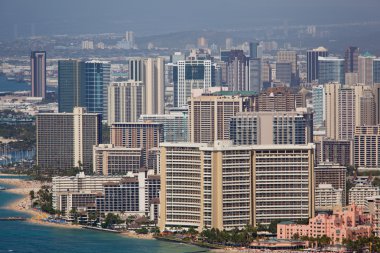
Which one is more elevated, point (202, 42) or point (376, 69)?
point (202, 42)

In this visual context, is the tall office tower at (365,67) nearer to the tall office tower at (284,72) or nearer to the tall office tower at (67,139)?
the tall office tower at (284,72)

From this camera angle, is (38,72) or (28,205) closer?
(28,205)

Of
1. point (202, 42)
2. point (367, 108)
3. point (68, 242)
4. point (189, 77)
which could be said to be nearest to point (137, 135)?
point (367, 108)

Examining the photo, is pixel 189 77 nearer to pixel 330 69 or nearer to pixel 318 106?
pixel 318 106

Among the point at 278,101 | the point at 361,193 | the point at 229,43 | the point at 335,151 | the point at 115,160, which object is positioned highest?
the point at 229,43

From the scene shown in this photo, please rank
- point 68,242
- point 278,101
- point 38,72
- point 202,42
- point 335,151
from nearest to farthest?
point 68,242 → point 335,151 → point 278,101 → point 38,72 → point 202,42

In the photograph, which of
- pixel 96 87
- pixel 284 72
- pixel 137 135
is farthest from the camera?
pixel 284 72

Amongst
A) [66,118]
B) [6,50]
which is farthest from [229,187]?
[6,50]
